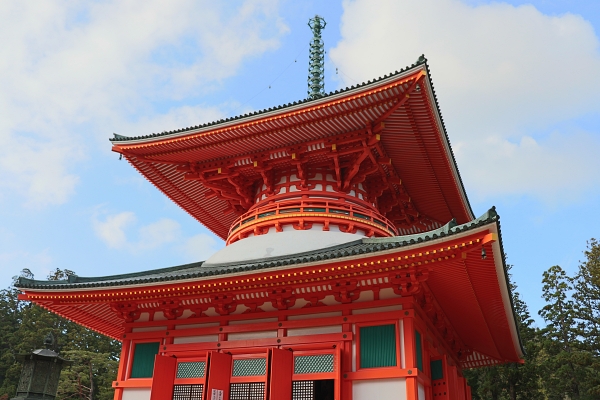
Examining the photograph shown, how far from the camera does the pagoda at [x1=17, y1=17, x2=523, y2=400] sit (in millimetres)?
10773

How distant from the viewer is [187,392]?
12227 millimetres

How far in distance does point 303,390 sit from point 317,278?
2.52m

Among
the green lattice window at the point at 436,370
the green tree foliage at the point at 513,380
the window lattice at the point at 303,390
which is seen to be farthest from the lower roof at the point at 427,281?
the green tree foliage at the point at 513,380

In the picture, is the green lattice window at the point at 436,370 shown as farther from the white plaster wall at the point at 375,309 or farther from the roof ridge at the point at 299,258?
the roof ridge at the point at 299,258

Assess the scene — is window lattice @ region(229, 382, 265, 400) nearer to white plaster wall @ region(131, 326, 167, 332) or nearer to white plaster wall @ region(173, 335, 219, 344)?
white plaster wall @ region(173, 335, 219, 344)

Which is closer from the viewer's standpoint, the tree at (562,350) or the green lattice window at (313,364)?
the green lattice window at (313,364)

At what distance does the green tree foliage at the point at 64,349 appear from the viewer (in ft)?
138

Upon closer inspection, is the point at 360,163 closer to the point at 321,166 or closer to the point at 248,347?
the point at 321,166

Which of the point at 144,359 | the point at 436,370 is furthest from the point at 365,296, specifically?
the point at 144,359

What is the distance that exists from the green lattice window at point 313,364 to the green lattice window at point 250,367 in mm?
809

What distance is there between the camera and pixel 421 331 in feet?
38.4

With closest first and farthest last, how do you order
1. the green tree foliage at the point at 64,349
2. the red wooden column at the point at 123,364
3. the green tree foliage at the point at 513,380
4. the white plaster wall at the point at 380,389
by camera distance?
the white plaster wall at the point at 380,389
the red wooden column at the point at 123,364
the green tree foliage at the point at 513,380
the green tree foliage at the point at 64,349

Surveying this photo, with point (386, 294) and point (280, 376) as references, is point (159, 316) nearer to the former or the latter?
point (280, 376)

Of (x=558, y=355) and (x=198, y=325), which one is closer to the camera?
(x=198, y=325)
